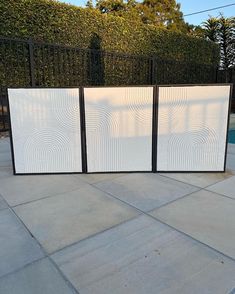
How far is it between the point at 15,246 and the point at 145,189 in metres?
→ 1.54

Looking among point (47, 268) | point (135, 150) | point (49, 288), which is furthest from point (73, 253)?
point (135, 150)

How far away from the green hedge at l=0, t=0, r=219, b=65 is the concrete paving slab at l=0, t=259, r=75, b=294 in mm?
5871

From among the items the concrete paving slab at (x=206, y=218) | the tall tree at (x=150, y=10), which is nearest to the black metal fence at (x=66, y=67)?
the concrete paving slab at (x=206, y=218)

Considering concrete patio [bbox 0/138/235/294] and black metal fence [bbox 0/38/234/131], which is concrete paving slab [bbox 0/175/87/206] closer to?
concrete patio [bbox 0/138/235/294]

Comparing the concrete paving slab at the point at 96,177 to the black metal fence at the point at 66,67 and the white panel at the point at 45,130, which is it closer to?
the white panel at the point at 45,130

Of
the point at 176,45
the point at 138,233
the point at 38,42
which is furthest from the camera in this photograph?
the point at 176,45

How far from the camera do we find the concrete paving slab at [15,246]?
1654mm

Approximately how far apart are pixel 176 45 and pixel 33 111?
8.32 metres

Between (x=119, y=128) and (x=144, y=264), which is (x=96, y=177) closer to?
(x=119, y=128)

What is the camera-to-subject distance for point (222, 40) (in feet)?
46.4

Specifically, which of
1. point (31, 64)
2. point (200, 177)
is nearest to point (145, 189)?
point (200, 177)

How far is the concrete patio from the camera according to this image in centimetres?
149

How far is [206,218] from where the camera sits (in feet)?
7.27

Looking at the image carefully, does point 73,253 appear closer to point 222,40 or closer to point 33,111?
point 33,111
